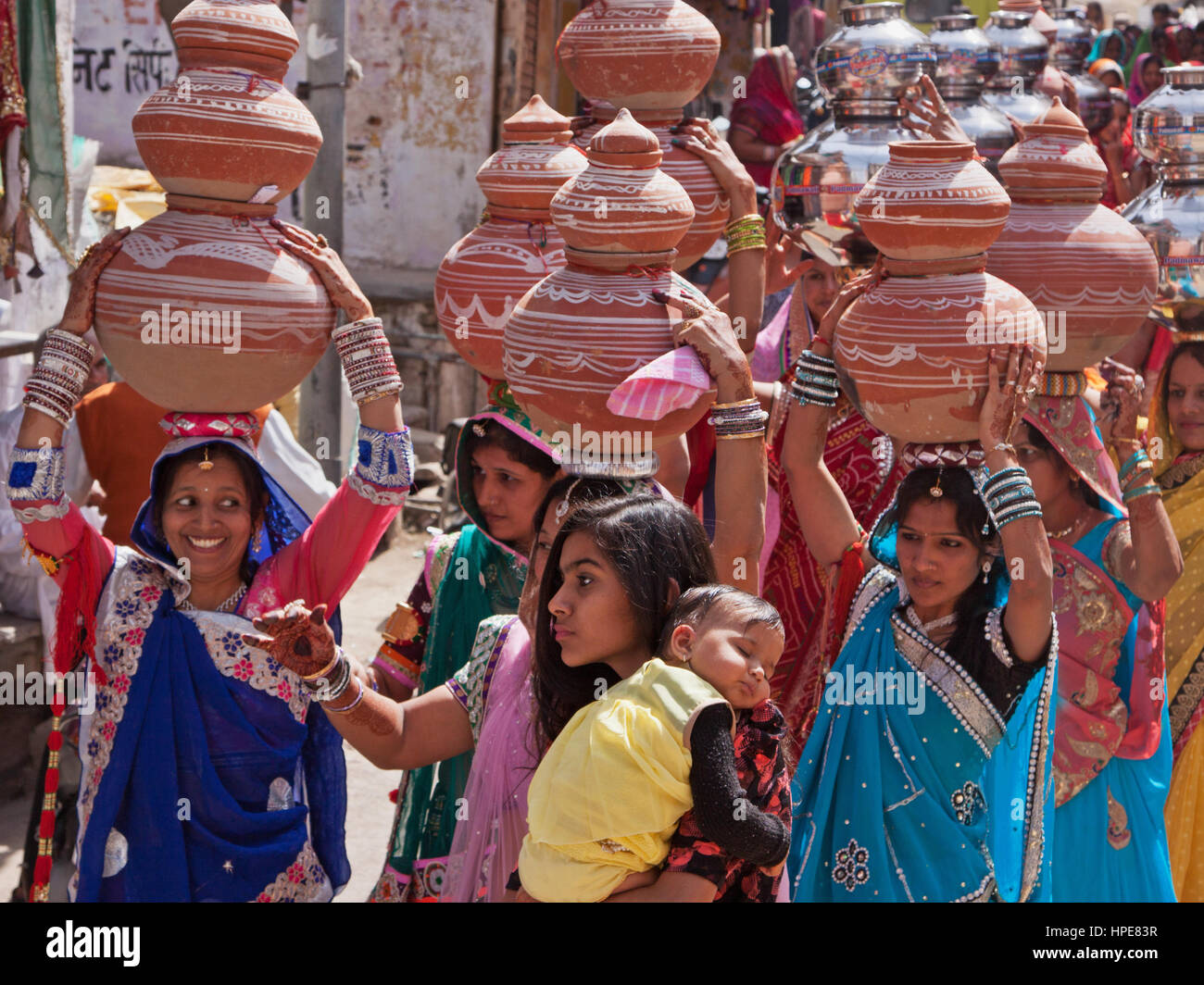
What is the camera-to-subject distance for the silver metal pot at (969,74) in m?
5.93

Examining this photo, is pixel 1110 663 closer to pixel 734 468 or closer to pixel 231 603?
pixel 734 468

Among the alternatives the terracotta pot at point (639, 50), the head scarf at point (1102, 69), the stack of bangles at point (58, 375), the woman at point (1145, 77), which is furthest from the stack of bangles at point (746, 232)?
the woman at point (1145, 77)

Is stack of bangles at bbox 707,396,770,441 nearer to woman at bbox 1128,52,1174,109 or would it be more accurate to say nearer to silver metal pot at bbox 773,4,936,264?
silver metal pot at bbox 773,4,936,264

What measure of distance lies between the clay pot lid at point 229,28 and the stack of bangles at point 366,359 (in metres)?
0.60

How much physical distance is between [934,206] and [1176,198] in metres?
2.08

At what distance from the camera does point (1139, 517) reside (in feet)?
11.8

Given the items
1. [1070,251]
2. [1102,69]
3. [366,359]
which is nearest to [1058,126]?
[1070,251]

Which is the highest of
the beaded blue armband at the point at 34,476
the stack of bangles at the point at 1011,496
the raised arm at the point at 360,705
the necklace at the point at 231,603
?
the stack of bangles at the point at 1011,496

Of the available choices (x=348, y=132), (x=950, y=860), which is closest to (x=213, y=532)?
(x=950, y=860)

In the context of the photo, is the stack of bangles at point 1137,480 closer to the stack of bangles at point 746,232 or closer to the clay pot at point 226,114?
the stack of bangles at point 746,232

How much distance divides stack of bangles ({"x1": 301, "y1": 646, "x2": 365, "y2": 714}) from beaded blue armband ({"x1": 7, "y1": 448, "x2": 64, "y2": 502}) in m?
0.84

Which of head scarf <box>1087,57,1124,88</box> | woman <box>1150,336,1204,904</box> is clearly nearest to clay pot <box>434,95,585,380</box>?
woman <box>1150,336,1204,904</box>

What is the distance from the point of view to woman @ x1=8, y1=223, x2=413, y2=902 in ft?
10.3

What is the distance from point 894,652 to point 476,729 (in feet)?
3.15
